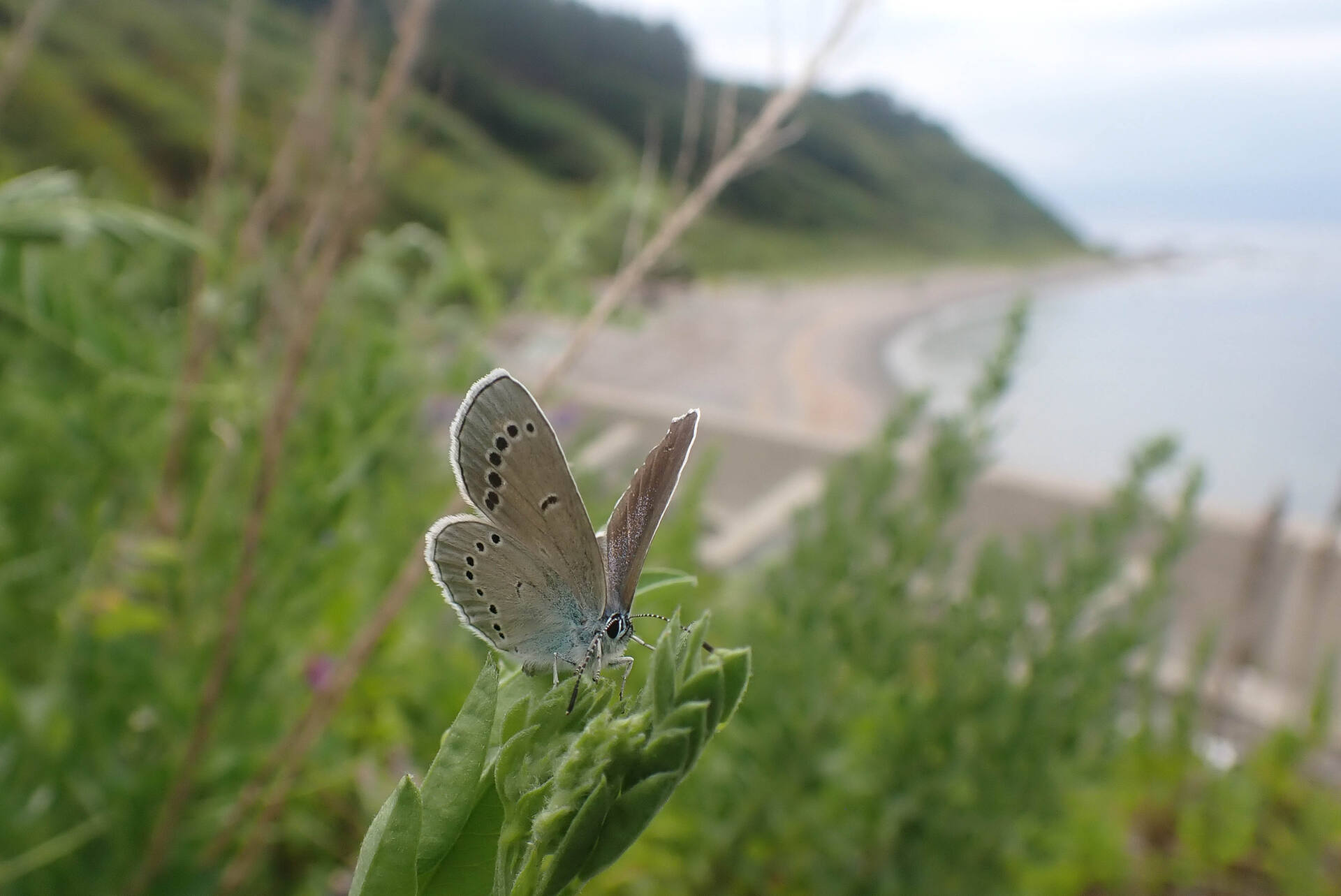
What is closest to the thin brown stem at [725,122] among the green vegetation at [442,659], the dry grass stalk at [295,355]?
the green vegetation at [442,659]

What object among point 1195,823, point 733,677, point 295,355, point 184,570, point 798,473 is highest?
point 733,677

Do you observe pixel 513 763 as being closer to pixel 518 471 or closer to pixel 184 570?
pixel 518 471

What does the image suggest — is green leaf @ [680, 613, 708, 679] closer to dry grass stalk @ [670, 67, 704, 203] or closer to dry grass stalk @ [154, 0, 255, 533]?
dry grass stalk @ [670, 67, 704, 203]

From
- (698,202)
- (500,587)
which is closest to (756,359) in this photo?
(698,202)

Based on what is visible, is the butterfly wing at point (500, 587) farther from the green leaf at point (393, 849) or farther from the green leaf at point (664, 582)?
the green leaf at point (393, 849)

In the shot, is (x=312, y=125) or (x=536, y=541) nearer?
(x=536, y=541)

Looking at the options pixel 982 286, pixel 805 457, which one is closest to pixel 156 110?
pixel 805 457
